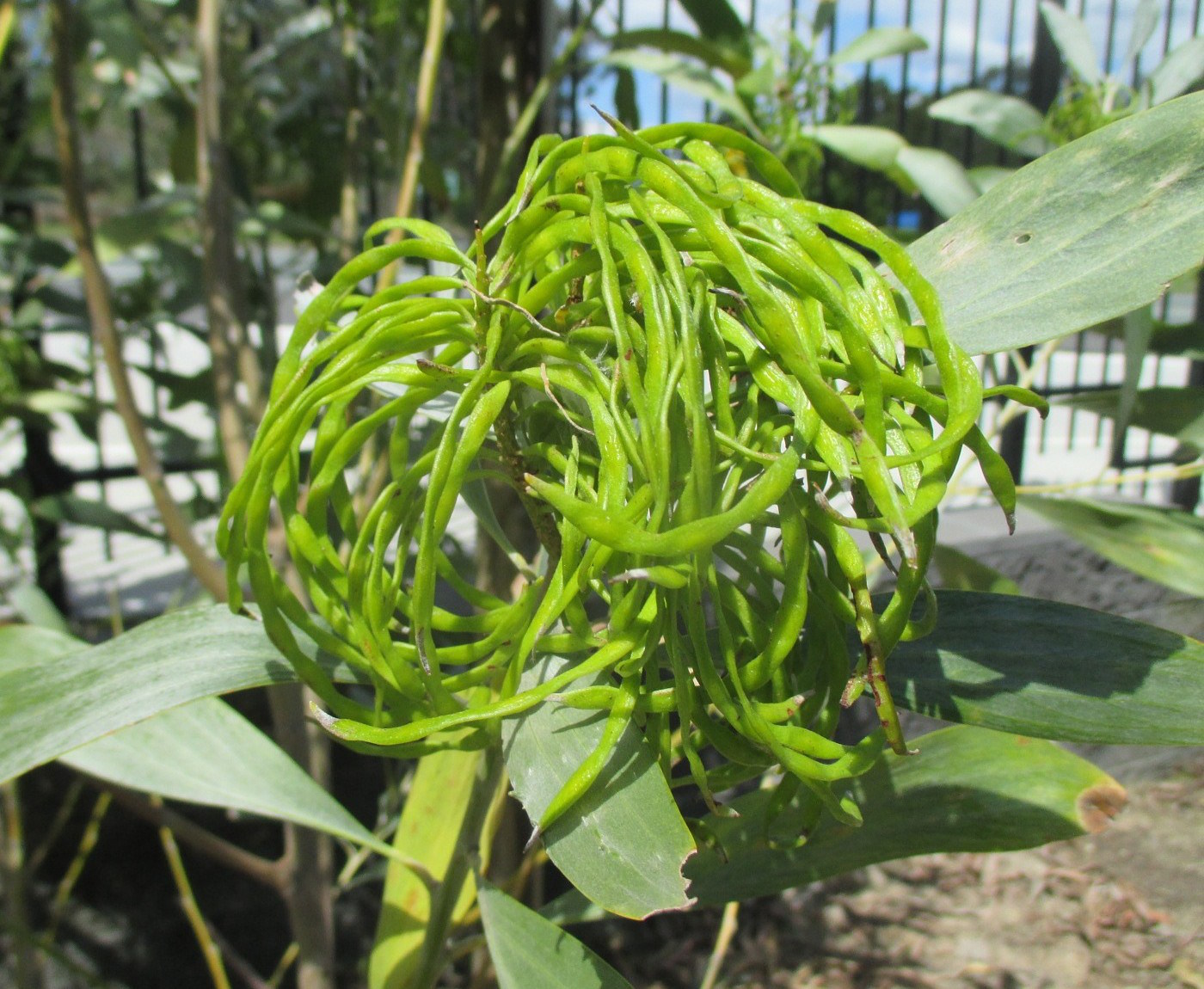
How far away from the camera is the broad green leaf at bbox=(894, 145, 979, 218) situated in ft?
2.55

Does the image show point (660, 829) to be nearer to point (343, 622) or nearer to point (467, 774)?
point (343, 622)

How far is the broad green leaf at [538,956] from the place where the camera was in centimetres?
40

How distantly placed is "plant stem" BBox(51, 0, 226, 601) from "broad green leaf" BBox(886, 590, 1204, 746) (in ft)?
1.98

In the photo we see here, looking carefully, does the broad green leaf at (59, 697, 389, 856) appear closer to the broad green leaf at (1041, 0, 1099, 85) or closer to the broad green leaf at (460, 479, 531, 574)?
the broad green leaf at (460, 479, 531, 574)

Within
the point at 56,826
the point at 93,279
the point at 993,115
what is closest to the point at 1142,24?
the point at 993,115

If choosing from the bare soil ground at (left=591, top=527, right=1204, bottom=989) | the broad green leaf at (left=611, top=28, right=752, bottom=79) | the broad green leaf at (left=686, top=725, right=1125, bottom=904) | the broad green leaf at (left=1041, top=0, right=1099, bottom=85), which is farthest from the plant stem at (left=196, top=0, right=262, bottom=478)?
the bare soil ground at (left=591, top=527, right=1204, bottom=989)

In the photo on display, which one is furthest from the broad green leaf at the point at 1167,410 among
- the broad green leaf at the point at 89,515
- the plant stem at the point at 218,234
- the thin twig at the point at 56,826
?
the thin twig at the point at 56,826

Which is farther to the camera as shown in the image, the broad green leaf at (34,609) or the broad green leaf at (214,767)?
the broad green leaf at (34,609)

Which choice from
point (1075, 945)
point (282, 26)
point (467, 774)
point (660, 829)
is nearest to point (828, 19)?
point (282, 26)

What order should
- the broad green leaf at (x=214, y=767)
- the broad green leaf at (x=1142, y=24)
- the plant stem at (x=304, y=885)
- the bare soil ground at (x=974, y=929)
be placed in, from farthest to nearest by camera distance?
1. the bare soil ground at (x=974, y=929)
2. the broad green leaf at (x=1142, y=24)
3. the plant stem at (x=304, y=885)
4. the broad green leaf at (x=214, y=767)

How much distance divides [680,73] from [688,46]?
1.1 inches

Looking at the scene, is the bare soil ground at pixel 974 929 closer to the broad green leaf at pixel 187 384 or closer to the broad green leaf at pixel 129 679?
the broad green leaf at pixel 187 384

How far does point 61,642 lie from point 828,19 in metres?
1.02

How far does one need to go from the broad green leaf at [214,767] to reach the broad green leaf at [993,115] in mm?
824
